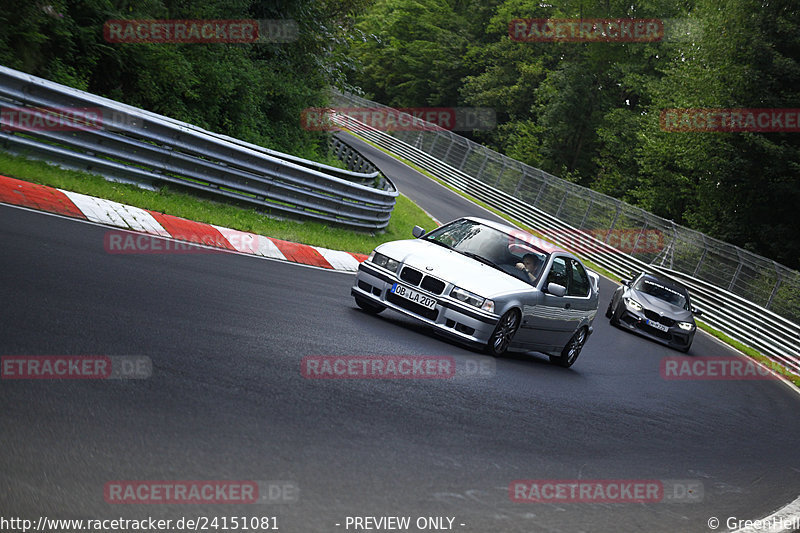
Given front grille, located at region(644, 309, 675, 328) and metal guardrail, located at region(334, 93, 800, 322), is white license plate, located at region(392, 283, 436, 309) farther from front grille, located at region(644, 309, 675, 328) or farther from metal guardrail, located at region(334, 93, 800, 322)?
metal guardrail, located at region(334, 93, 800, 322)

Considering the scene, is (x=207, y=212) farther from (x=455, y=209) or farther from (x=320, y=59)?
(x=455, y=209)

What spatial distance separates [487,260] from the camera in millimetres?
10969

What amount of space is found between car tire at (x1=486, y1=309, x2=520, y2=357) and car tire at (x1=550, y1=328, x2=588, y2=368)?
1764 mm

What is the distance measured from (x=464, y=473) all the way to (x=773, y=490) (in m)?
3.64

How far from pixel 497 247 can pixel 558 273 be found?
0.96 m

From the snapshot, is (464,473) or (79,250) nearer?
(464,473)

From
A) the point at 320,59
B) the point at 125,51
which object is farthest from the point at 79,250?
the point at 320,59

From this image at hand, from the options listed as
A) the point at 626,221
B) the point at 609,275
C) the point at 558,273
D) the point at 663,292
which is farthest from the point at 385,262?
the point at 626,221

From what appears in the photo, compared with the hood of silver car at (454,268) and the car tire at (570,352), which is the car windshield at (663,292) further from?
the hood of silver car at (454,268)

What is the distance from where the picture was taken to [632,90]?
185ft

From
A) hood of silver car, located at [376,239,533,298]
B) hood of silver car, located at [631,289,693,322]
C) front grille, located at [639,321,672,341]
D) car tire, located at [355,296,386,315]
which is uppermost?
hood of silver car, located at [376,239,533,298]

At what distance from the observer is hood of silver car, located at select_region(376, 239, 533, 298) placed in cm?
1002

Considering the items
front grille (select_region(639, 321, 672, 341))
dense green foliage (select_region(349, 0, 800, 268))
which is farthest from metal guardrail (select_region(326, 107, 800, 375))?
dense green foliage (select_region(349, 0, 800, 268))

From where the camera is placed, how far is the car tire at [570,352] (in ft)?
40.1
